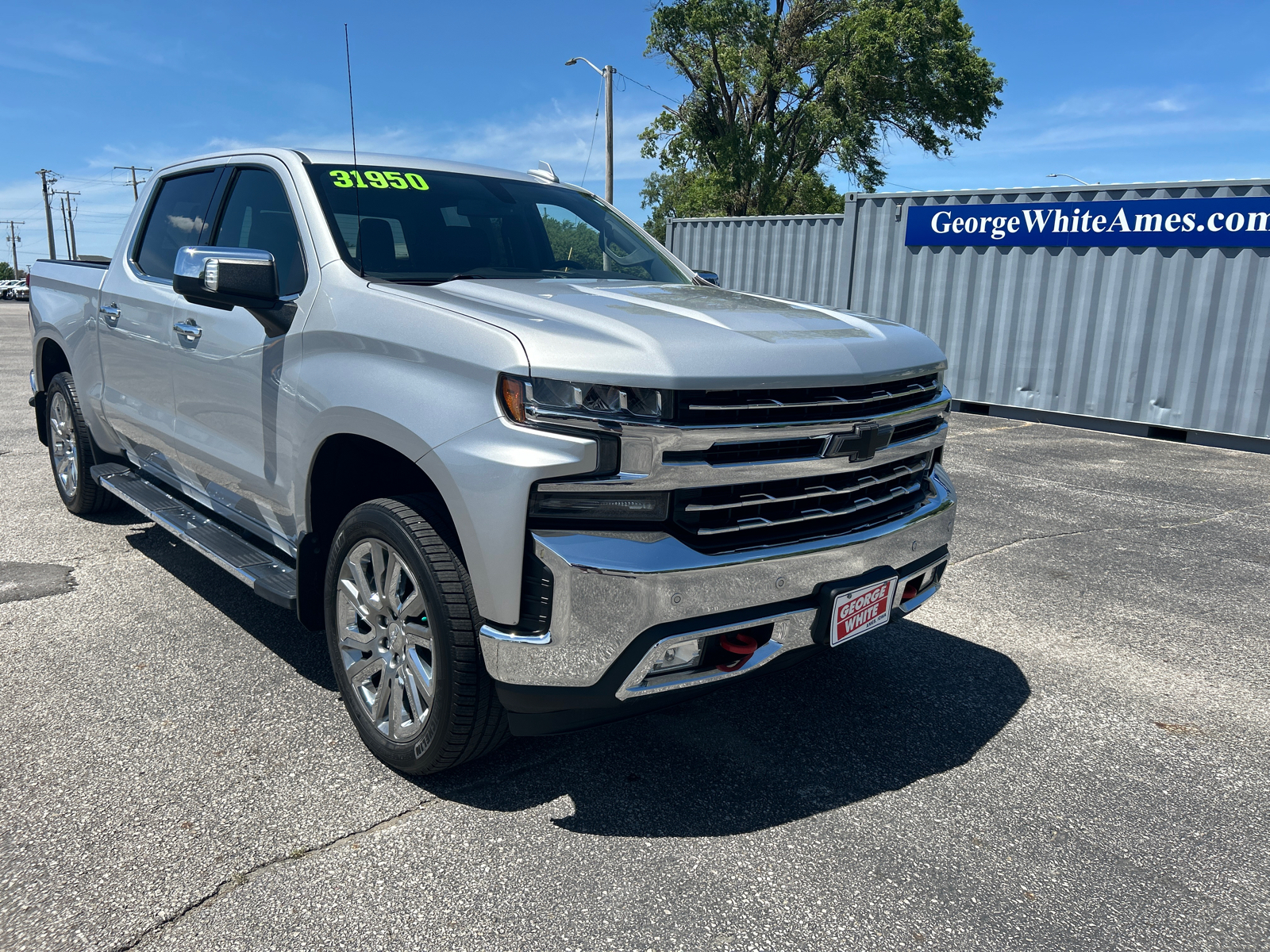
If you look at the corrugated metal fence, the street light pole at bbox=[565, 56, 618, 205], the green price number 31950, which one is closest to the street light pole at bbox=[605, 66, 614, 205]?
the street light pole at bbox=[565, 56, 618, 205]

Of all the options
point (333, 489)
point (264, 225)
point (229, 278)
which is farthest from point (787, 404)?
point (264, 225)

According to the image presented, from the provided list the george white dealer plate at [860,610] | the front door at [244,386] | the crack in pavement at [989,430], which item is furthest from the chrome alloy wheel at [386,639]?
the crack in pavement at [989,430]

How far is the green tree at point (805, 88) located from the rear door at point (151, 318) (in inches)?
1213

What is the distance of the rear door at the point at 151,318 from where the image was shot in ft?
13.5

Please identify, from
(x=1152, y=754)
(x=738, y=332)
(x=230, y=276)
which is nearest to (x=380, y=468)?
(x=230, y=276)

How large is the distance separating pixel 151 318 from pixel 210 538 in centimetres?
115

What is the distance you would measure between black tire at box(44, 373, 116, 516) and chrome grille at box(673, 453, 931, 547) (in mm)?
4359

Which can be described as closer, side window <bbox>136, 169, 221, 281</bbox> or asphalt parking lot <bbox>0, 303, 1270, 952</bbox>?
asphalt parking lot <bbox>0, 303, 1270, 952</bbox>

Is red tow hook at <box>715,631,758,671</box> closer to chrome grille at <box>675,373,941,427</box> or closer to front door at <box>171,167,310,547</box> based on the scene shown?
chrome grille at <box>675,373,941,427</box>

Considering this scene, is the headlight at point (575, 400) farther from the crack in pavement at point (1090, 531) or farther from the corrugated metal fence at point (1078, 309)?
the corrugated metal fence at point (1078, 309)

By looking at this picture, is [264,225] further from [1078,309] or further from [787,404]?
[1078,309]

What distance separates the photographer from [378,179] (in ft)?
11.7

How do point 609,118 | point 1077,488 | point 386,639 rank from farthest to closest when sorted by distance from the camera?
1. point 609,118
2. point 1077,488
3. point 386,639

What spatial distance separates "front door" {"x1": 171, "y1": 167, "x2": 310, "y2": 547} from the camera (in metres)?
3.27
